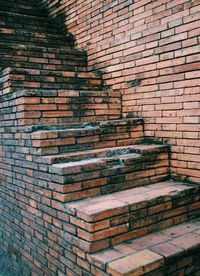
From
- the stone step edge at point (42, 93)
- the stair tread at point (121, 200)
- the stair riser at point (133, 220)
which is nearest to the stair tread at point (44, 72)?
the stone step edge at point (42, 93)

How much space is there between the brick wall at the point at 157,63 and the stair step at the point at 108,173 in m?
0.26

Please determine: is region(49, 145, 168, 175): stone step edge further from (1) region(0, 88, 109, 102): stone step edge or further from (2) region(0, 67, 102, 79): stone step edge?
(2) region(0, 67, 102, 79): stone step edge

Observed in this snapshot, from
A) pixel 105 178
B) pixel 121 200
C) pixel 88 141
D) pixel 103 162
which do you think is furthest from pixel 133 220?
pixel 88 141

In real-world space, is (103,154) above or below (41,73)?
below

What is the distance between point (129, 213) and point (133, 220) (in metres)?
0.08

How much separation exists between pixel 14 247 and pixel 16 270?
29 cm

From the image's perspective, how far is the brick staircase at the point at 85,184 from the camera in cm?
239

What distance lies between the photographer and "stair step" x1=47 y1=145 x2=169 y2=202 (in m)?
2.68

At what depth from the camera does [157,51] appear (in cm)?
360

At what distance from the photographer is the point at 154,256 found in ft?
7.34

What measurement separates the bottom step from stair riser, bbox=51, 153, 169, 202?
0.57 metres

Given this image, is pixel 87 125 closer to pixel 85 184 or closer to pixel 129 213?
pixel 85 184

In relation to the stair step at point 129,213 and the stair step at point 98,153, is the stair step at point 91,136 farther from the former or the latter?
the stair step at point 129,213

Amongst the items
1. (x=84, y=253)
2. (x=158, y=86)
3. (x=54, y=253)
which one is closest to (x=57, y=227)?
(x=54, y=253)
